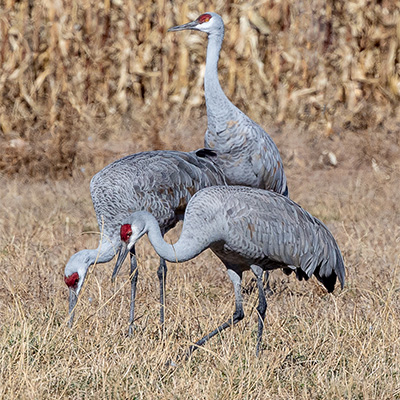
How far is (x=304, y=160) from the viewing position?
7.83m

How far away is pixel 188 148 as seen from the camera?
749 centimetres

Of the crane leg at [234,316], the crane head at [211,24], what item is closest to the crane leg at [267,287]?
the crane leg at [234,316]

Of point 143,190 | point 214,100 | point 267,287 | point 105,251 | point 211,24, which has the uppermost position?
point 211,24

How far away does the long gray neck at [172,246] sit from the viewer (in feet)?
11.7

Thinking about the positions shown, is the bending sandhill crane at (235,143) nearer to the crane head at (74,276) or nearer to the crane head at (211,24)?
the crane head at (211,24)

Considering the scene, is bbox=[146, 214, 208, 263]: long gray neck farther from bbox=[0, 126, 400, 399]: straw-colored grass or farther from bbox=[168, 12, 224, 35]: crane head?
A: bbox=[168, 12, 224, 35]: crane head

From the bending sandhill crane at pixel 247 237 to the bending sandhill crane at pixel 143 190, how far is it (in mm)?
535

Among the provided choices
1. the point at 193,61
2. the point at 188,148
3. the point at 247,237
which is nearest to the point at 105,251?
the point at 247,237

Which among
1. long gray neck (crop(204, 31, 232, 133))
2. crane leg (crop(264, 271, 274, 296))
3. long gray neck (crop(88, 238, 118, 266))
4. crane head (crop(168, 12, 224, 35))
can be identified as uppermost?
crane head (crop(168, 12, 224, 35))

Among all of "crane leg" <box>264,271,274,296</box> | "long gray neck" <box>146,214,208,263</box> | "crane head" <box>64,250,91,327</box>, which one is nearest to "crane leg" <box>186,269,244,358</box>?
"long gray neck" <box>146,214,208,263</box>

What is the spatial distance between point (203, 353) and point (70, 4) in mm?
5943

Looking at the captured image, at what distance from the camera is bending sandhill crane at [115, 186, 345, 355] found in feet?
11.8

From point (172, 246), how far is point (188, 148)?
3920 mm

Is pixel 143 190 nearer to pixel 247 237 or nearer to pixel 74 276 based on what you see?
pixel 74 276
